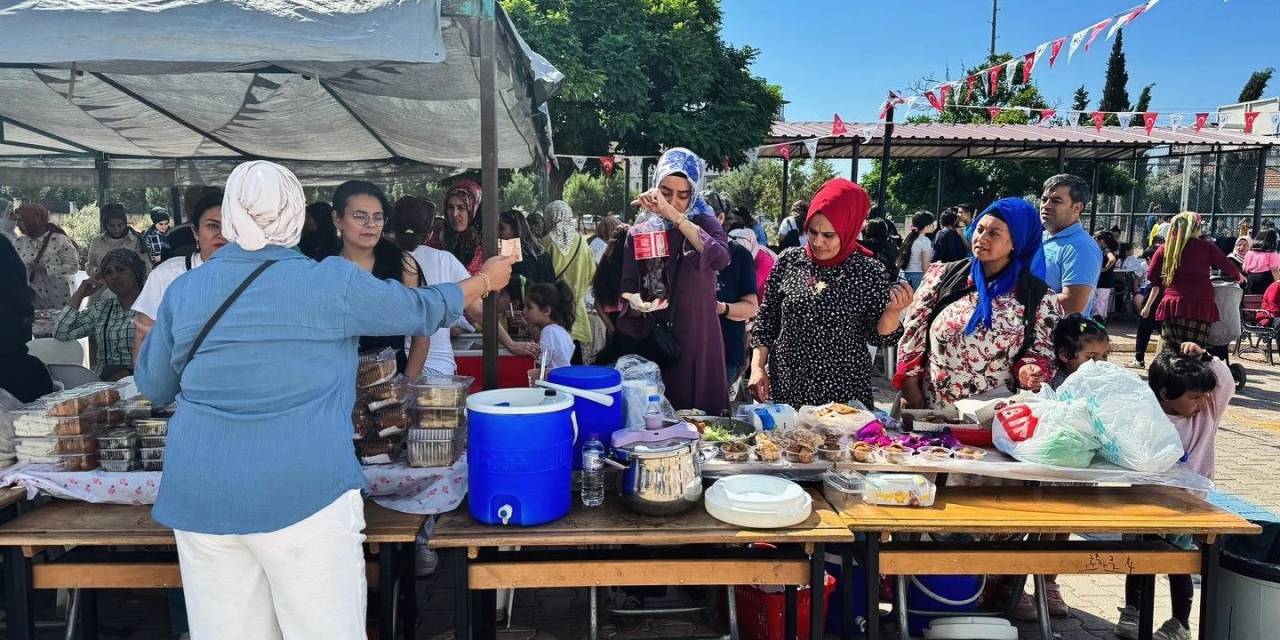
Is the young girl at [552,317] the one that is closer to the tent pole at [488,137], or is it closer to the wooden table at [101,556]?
the tent pole at [488,137]

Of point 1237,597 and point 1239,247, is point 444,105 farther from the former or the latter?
point 1239,247

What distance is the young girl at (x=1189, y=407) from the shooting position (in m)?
2.87

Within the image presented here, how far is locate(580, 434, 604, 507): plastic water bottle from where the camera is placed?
239 cm

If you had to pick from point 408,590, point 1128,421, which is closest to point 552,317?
point 408,590

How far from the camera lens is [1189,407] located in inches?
114

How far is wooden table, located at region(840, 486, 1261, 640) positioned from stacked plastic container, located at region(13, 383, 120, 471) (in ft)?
8.44

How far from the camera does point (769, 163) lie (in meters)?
37.5

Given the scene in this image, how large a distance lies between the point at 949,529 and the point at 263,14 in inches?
111

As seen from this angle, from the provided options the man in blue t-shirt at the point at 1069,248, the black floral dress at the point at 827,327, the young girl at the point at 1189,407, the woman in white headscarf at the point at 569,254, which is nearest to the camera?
the young girl at the point at 1189,407

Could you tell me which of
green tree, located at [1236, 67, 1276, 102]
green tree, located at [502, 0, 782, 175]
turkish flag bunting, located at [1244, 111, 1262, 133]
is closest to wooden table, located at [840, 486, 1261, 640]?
green tree, located at [502, 0, 782, 175]

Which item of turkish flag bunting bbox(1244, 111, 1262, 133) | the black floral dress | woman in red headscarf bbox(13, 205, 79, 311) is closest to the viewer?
the black floral dress

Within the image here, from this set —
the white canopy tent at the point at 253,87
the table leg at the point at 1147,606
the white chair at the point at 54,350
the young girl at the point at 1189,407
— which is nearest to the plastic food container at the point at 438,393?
the white canopy tent at the point at 253,87

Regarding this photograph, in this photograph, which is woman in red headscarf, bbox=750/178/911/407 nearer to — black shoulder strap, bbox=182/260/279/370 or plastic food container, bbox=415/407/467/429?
plastic food container, bbox=415/407/467/429

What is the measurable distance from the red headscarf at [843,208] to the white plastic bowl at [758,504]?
1.13 m
